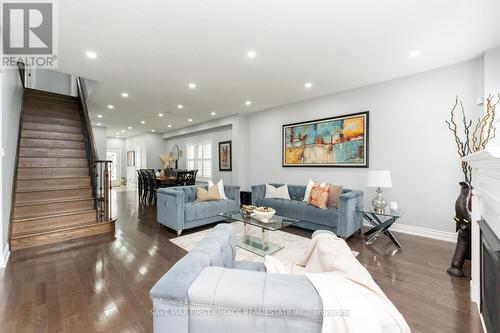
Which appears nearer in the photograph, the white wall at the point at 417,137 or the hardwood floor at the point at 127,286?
the hardwood floor at the point at 127,286

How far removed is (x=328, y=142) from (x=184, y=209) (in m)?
3.27

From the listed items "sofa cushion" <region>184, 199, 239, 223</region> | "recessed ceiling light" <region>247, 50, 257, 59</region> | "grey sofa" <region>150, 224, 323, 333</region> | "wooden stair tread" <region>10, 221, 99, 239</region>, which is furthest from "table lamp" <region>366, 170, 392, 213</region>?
"wooden stair tread" <region>10, 221, 99, 239</region>

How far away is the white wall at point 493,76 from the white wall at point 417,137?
0.78ft

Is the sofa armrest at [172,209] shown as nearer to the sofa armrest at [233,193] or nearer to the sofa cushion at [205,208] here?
the sofa cushion at [205,208]

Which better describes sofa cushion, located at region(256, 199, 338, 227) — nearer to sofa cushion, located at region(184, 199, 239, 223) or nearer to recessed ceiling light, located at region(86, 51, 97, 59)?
sofa cushion, located at region(184, 199, 239, 223)

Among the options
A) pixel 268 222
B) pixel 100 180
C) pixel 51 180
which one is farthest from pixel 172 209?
pixel 51 180

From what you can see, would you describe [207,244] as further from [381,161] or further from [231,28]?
[381,161]

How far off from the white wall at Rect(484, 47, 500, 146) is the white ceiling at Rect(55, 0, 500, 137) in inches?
5.6

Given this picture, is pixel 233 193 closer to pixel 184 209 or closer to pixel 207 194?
pixel 207 194

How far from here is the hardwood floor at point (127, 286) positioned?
5.45 feet

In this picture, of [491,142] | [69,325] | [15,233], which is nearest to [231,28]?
[69,325]

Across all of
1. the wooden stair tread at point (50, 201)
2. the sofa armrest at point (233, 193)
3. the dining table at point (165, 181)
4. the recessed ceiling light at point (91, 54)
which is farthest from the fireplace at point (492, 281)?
the dining table at point (165, 181)

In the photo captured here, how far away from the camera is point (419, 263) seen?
2656 millimetres

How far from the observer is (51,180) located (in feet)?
12.9
